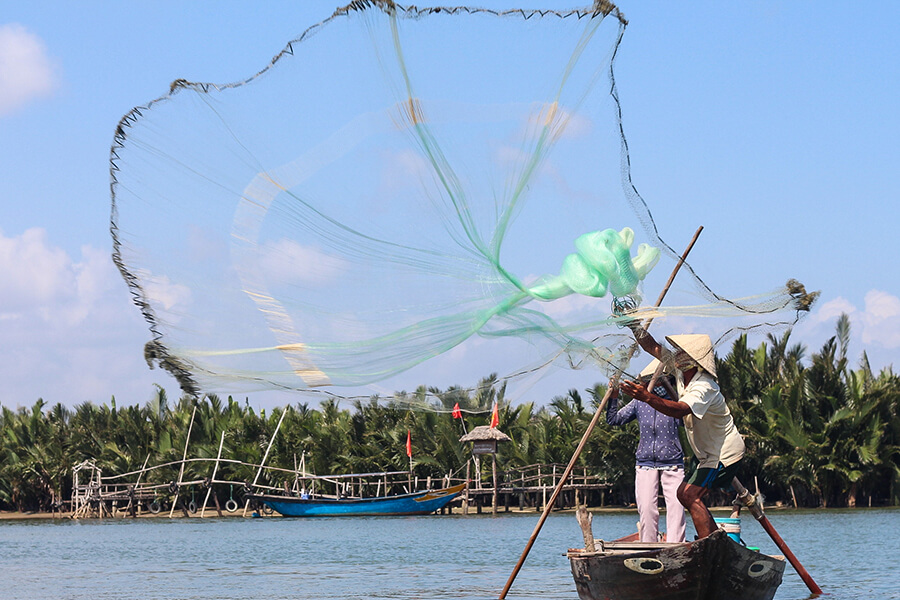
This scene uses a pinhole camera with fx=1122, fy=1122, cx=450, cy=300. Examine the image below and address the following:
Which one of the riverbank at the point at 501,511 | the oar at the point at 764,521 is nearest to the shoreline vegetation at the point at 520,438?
the riverbank at the point at 501,511

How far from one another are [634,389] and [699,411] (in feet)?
2.76

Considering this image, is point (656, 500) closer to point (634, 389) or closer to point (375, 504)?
point (634, 389)

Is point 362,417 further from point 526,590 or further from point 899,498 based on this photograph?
point 526,590

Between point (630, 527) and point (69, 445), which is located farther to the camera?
point (69, 445)

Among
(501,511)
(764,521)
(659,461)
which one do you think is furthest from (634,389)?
(501,511)

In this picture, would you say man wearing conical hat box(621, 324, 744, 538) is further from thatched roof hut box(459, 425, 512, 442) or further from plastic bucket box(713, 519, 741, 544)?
thatched roof hut box(459, 425, 512, 442)

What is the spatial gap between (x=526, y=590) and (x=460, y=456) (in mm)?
30410

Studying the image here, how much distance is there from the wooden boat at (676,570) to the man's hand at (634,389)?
1.84m

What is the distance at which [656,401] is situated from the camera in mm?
8914

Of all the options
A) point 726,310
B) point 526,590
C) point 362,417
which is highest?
point 362,417

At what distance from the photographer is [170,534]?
111 ft

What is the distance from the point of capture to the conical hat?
920 cm

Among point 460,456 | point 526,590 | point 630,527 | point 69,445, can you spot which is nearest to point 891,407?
point 630,527

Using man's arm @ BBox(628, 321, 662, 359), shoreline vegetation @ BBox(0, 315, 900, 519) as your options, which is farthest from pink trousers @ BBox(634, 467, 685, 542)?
shoreline vegetation @ BBox(0, 315, 900, 519)
